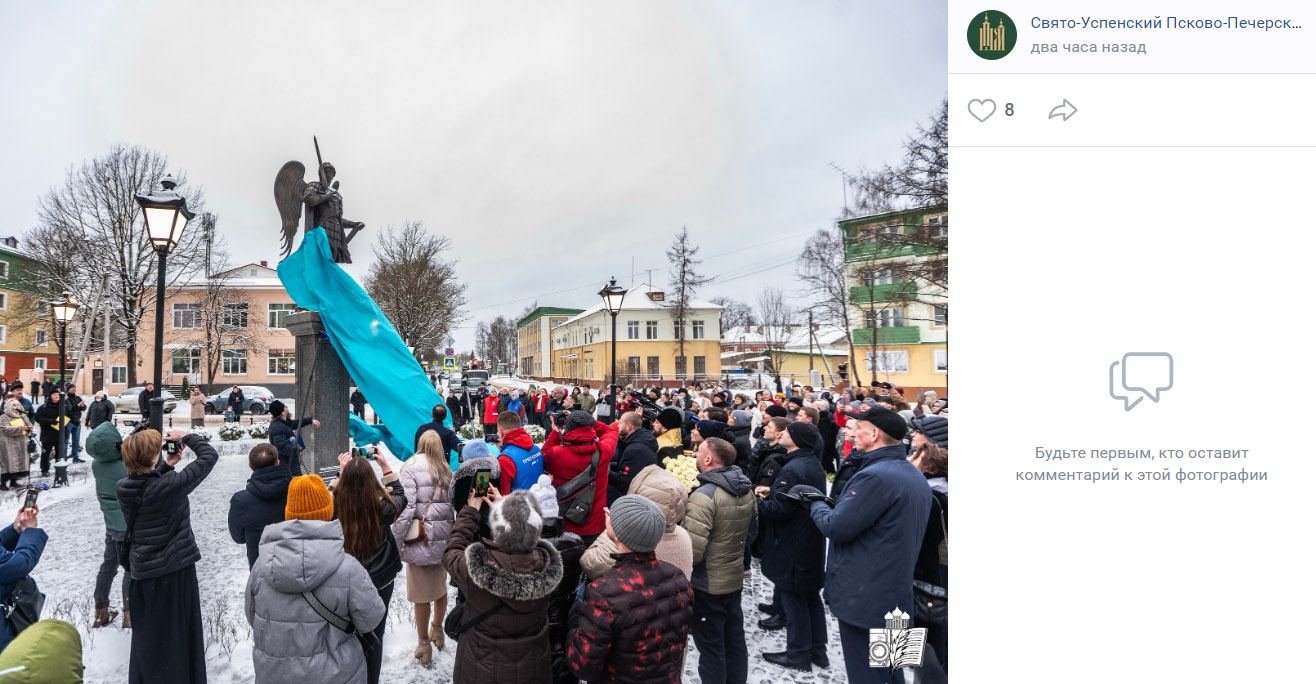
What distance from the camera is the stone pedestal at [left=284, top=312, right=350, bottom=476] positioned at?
21.8ft

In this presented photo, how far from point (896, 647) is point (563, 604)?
168 centimetres

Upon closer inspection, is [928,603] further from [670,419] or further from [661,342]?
[661,342]

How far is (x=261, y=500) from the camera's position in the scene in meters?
3.95

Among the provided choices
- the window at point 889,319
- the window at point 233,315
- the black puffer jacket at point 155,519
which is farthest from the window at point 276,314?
the black puffer jacket at point 155,519

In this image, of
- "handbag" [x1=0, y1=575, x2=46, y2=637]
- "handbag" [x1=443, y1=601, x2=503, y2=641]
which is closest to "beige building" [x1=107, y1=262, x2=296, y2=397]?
"handbag" [x1=0, y1=575, x2=46, y2=637]

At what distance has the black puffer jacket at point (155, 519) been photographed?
11.5 feet

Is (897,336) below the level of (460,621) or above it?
above

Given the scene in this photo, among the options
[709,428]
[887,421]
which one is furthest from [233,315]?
[887,421]

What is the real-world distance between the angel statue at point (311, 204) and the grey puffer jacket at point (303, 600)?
203 inches

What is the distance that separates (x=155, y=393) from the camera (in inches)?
198
